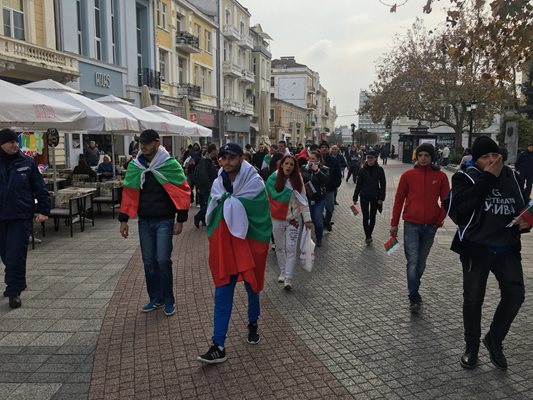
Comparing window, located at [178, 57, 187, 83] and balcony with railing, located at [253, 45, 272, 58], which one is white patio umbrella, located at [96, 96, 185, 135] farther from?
balcony with railing, located at [253, 45, 272, 58]

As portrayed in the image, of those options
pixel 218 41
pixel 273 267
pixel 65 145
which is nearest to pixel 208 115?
pixel 218 41

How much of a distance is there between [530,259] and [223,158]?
615 cm

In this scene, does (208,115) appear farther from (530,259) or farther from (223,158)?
(223,158)

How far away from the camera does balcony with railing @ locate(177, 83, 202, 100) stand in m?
32.1

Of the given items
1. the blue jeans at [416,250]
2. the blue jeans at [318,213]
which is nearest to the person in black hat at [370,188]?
the blue jeans at [318,213]

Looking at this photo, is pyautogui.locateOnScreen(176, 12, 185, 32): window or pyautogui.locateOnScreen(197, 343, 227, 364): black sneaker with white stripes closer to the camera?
pyautogui.locateOnScreen(197, 343, 227, 364): black sneaker with white stripes

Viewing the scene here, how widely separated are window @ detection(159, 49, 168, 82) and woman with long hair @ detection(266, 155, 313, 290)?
2563 centimetres

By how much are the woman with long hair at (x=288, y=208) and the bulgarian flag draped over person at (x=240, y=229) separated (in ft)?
5.85

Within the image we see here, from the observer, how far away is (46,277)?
20.7 feet

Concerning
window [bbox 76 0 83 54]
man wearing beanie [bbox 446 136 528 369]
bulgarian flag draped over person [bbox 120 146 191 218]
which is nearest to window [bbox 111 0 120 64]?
window [bbox 76 0 83 54]

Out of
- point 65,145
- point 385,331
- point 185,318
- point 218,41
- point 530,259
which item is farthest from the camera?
point 218,41

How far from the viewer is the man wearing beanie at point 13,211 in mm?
5105

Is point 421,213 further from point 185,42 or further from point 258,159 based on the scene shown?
point 185,42

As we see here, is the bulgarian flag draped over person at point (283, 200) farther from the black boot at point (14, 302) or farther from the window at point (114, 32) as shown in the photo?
the window at point (114, 32)
